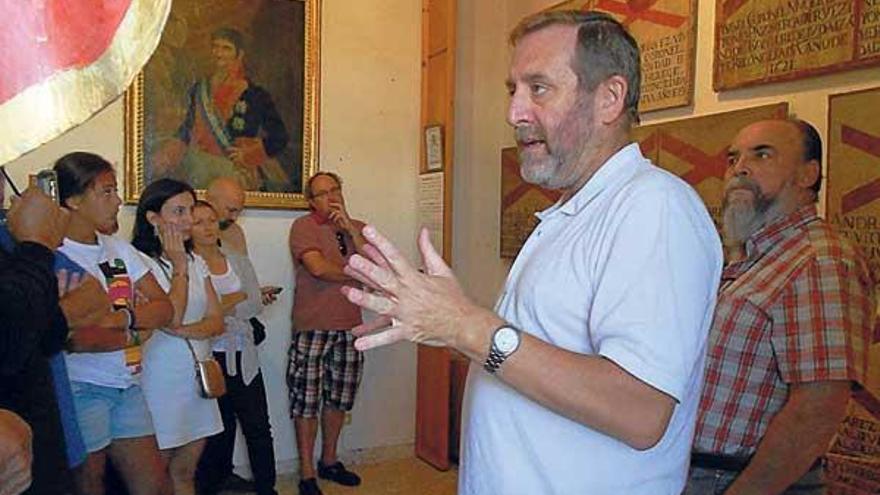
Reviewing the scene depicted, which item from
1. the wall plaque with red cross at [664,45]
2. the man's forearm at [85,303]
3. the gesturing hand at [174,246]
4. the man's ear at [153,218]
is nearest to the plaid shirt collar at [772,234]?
the wall plaque with red cross at [664,45]

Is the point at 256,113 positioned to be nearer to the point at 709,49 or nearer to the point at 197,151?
the point at 197,151

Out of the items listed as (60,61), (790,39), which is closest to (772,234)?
(790,39)

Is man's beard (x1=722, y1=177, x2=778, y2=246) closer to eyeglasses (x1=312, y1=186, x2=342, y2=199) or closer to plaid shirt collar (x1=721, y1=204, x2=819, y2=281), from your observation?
plaid shirt collar (x1=721, y1=204, x2=819, y2=281)

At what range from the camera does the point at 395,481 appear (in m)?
3.80

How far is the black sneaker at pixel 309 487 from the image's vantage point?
139 inches

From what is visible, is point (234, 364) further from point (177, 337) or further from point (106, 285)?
point (106, 285)

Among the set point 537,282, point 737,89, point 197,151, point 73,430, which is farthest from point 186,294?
point 737,89

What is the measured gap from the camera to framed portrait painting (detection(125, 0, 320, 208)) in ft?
11.6

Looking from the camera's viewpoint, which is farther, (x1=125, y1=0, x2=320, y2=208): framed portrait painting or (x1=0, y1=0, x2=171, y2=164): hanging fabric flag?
(x1=125, y1=0, x2=320, y2=208): framed portrait painting

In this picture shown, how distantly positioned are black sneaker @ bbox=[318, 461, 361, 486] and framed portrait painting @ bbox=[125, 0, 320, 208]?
1390 mm

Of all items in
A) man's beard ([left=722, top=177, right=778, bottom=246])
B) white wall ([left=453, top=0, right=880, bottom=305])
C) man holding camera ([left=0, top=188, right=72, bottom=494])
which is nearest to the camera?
man holding camera ([left=0, top=188, right=72, bottom=494])

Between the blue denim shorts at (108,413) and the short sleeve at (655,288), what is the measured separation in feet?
5.63

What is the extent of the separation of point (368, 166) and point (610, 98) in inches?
126

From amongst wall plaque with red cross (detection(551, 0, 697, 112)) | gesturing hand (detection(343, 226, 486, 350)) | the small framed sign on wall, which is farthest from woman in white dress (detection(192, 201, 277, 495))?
gesturing hand (detection(343, 226, 486, 350))
